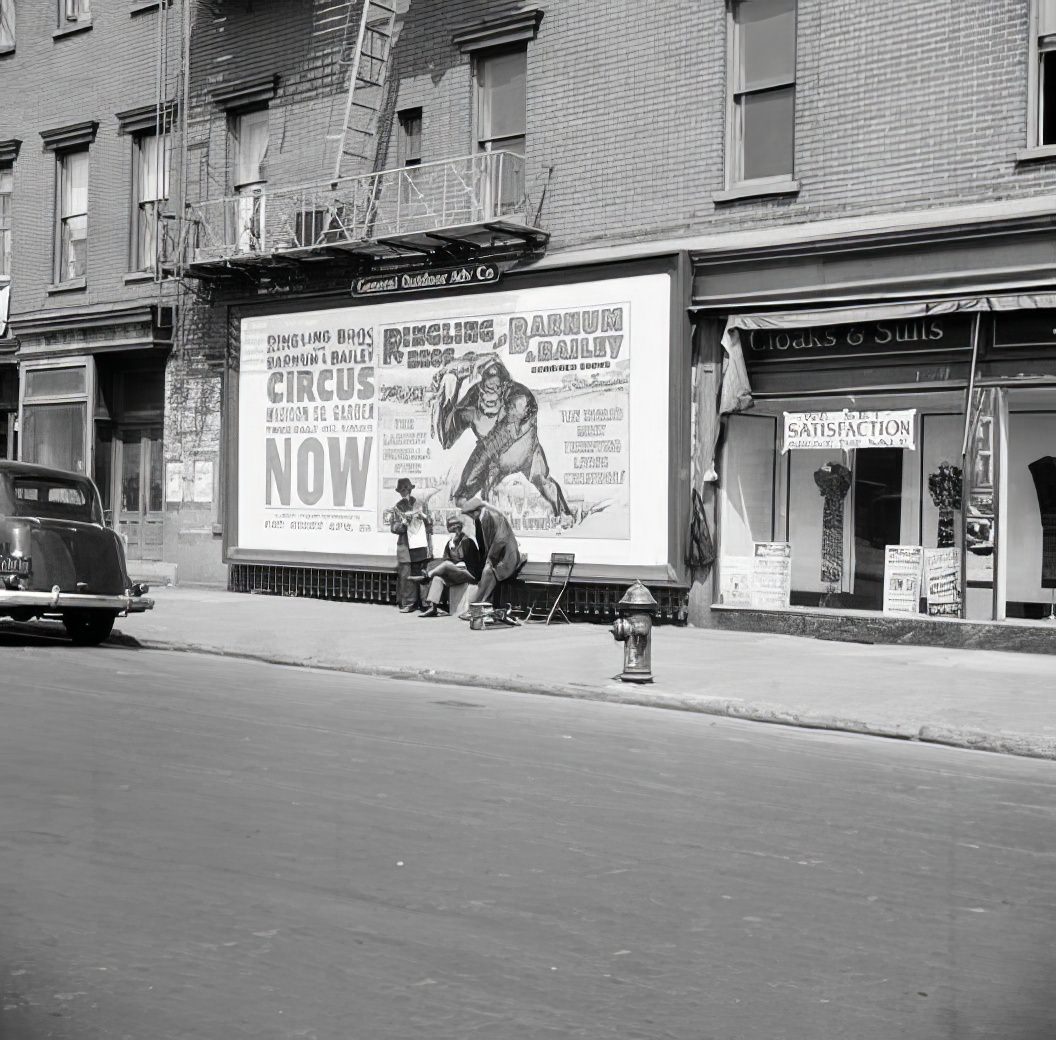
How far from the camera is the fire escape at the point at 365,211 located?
61.6 ft

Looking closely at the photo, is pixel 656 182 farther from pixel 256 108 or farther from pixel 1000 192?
pixel 256 108

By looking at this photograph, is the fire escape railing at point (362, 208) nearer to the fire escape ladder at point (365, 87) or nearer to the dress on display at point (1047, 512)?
the fire escape ladder at point (365, 87)

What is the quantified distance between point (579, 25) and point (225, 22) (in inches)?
280

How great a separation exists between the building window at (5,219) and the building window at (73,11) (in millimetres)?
3025

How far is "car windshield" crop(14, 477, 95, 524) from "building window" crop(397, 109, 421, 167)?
7133 millimetres

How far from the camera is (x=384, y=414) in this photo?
20359mm

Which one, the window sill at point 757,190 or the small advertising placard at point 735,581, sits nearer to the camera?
the window sill at point 757,190

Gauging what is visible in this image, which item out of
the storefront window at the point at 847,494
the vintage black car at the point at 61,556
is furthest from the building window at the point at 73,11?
the storefront window at the point at 847,494

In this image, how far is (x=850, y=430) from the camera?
52.3ft

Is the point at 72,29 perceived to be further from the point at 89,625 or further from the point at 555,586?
the point at 555,586

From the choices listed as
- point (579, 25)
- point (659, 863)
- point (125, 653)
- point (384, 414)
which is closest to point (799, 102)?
point (579, 25)

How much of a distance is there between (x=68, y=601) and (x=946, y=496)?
30.6ft

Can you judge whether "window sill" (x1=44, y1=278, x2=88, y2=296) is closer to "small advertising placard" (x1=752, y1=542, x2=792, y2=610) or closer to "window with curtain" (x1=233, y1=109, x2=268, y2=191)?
"window with curtain" (x1=233, y1=109, x2=268, y2=191)

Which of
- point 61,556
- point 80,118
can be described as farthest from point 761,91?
point 80,118
